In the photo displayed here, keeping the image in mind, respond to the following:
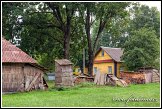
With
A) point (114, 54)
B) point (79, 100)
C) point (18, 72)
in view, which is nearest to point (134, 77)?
point (18, 72)

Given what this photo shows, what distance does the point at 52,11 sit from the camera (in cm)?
3650

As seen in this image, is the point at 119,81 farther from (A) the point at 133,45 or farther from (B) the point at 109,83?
(A) the point at 133,45

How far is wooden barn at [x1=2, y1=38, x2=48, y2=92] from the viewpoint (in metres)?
23.2

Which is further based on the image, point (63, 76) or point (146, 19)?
point (146, 19)

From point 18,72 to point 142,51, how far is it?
17869 millimetres

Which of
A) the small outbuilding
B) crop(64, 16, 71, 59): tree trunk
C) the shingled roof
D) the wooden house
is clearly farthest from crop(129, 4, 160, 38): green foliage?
the small outbuilding

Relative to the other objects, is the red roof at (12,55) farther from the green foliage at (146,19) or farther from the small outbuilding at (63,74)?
the green foliage at (146,19)

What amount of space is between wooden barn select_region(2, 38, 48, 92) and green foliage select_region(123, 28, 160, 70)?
Answer: 15.5 metres

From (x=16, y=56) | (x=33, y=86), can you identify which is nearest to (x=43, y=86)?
(x=33, y=86)

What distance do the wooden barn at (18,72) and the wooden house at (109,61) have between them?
2423 cm

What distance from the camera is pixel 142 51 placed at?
37.6 m

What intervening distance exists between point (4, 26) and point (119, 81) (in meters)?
12.8

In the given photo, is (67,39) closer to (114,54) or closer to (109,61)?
(109,61)

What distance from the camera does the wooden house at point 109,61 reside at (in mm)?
49125
